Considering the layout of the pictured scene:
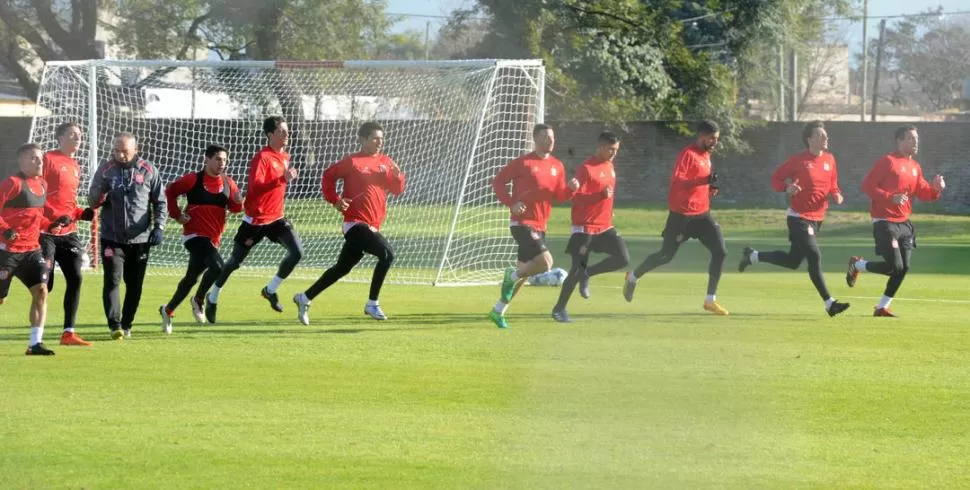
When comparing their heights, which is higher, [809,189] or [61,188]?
[809,189]

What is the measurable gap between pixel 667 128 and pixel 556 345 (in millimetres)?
32036

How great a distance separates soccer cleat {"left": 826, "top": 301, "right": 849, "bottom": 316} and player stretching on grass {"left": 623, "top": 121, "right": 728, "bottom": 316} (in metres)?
1.20

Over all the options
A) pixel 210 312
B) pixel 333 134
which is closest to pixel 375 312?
pixel 210 312

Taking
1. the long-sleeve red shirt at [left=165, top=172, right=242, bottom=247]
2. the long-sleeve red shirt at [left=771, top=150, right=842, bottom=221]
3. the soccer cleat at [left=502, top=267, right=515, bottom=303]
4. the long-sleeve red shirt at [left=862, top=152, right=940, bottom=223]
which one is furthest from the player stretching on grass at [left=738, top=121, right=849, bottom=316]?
the long-sleeve red shirt at [left=165, top=172, right=242, bottom=247]

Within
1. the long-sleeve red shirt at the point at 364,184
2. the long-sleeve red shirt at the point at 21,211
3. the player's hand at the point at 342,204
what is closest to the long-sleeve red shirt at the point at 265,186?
the long-sleeve red shirt at the point at 364,184

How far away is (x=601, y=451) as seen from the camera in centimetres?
820

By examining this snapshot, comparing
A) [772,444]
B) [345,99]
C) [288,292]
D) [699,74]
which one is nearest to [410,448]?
[772,444]

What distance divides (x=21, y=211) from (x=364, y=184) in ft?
11.8

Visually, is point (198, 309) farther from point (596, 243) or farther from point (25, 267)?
point (596, 243)

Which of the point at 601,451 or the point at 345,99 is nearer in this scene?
the point at 601,451

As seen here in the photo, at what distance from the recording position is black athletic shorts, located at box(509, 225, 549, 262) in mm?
14398

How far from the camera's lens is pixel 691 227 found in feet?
52.0

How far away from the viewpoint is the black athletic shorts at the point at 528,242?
14398 millimetres

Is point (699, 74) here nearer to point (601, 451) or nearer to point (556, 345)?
point (556, 345)
